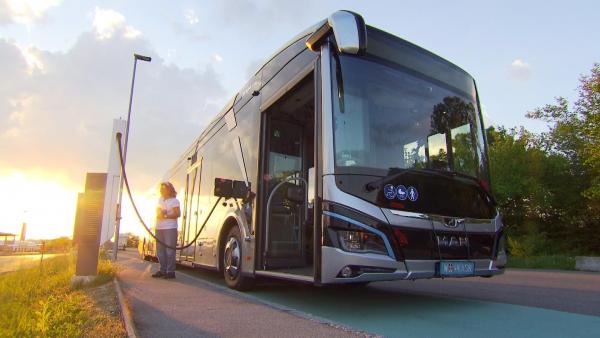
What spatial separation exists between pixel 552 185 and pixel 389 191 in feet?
68.4

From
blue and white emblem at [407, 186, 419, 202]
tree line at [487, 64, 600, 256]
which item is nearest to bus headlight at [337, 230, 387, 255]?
blue and white emblem at [407, 186, 419, 202]

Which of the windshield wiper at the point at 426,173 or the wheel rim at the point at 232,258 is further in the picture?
the wheel rim at the point at 232,258

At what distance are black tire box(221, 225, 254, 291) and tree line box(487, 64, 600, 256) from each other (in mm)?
15943

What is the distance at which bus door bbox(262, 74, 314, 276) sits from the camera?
5801mm

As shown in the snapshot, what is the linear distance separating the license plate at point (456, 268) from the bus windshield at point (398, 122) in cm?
105

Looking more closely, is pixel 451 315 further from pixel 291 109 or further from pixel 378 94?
pixel 291 109

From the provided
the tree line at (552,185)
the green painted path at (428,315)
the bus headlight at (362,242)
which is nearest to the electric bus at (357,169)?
the bus headlight at (362,242)

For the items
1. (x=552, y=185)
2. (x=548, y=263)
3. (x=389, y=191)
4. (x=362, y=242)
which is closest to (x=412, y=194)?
(x=389, y=191)

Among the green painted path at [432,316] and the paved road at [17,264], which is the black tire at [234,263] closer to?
the green painted path at [432,316]

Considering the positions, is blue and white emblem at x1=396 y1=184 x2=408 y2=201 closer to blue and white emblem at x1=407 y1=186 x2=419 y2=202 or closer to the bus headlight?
blue and white emblem at x1=407 y1=186 x2=419 y2=202

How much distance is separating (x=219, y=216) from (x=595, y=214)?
19.4m

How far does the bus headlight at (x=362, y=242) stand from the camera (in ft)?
13.2

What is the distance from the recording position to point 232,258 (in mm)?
6387

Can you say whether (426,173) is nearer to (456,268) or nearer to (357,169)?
(357,169)
